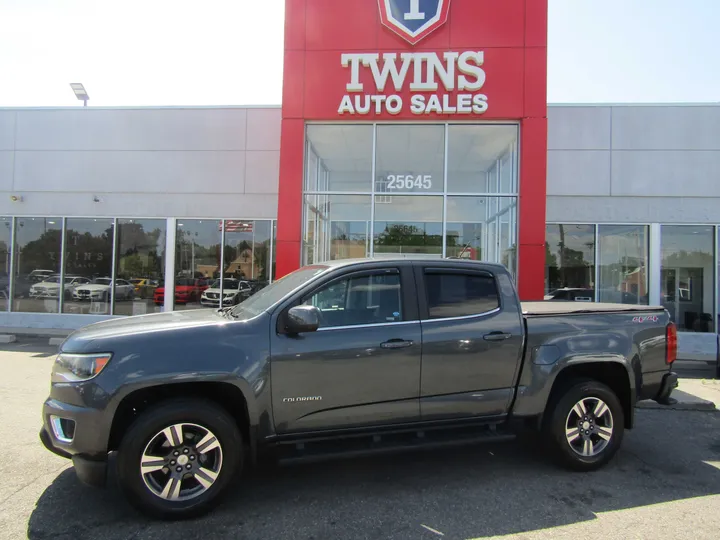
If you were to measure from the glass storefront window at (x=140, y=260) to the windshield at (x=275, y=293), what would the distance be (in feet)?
31.1

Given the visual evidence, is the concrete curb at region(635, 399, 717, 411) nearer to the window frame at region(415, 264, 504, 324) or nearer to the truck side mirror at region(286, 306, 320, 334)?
the window frame at region(415, 264, 504, 324)

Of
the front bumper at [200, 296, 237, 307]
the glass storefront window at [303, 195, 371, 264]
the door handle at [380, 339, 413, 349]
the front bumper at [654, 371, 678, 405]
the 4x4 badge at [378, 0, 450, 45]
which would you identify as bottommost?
the front bumper at [654, 371, 678, 405]

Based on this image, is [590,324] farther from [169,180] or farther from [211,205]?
[169,180]

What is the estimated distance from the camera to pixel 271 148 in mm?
12344

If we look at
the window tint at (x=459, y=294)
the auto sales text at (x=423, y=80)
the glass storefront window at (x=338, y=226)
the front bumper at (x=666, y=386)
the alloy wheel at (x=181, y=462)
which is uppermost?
the auto sales text at (x=423, y=80)

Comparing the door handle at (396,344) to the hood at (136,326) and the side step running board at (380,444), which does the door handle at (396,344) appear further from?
the hood at (136,326)

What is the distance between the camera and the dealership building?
9.42m

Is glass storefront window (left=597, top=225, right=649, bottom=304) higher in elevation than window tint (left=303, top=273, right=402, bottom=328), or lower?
higher

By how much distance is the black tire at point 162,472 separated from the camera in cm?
324

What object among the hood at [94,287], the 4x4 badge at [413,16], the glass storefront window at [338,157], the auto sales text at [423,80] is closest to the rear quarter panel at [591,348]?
the auto sales text at [423,80]

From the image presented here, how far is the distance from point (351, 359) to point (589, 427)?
7.79ft

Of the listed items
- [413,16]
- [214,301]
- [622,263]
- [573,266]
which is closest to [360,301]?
[413,16]

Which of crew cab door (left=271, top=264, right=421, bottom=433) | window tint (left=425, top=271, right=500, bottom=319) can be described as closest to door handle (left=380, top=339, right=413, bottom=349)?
crew cab door (left=271, top=264, right=421, bottom=433)

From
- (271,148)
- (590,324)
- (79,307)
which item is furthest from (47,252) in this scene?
(590,324)
